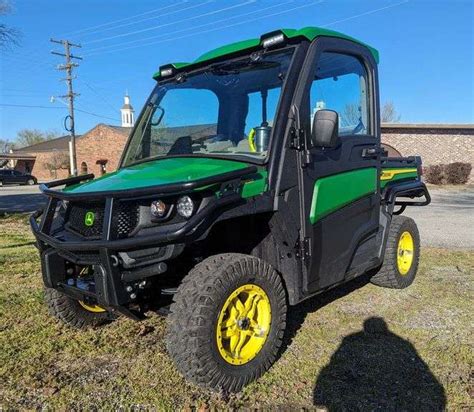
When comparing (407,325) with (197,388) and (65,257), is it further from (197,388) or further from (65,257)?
(65,257)

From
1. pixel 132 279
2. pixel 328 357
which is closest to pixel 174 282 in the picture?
pixel 132 279

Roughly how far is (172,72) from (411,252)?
11.8ft

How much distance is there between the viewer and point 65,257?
325 cm

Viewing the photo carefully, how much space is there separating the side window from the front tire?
1.40 m

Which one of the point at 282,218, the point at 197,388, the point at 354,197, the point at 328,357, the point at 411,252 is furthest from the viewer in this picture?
the point at 411,252

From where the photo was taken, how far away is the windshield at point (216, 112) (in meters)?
3.58

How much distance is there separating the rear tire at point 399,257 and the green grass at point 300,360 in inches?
7.9

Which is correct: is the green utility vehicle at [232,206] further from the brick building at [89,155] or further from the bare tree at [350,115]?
the brick building at [89,155]

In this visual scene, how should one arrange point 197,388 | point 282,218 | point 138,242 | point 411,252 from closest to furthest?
point 138,242
point 197,388
point 282,218
point 411,252

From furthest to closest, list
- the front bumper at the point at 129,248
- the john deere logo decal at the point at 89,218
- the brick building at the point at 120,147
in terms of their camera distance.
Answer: the brick building at the point at 120,147
the john deere logo decal at the point at 89,218
the front bumper at the point at 129,248

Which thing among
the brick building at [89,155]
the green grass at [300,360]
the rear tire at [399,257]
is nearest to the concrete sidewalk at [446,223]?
the rear tire at [399,257]

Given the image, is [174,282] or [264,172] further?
[174,282]

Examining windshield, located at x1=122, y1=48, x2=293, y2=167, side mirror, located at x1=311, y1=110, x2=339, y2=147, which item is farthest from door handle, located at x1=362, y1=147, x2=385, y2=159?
windshield, located at x1=122, y1=48, x2=293, y2=167

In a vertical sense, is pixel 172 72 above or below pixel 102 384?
above
